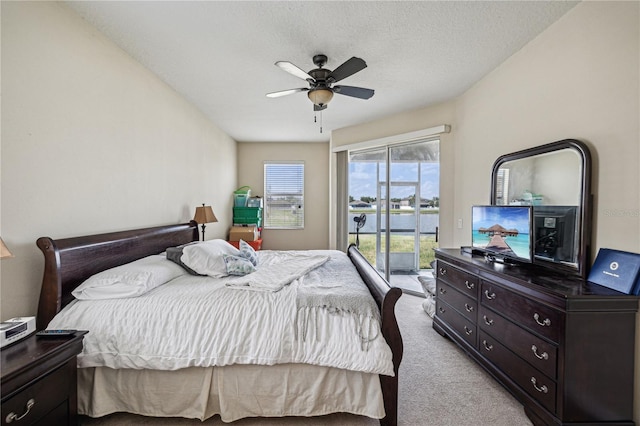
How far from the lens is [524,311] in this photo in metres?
1.79

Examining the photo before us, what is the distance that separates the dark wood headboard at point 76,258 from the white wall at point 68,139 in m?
0.13

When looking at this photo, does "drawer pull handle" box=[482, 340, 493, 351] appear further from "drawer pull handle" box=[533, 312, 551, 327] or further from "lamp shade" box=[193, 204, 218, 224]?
"lamp shade" box=[193, 204, 218, 224]

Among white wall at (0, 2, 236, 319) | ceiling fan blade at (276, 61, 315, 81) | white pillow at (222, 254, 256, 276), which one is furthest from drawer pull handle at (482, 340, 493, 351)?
white wall at (0, 2, 236, 319)

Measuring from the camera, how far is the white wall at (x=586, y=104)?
162 centimetres

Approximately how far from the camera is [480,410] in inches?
73.7

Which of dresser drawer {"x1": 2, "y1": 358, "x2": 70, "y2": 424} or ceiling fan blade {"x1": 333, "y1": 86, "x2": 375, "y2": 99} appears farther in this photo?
ceiling fan blade {"x1": 333, "y1": 86, "x2": 375, "y2": 99}

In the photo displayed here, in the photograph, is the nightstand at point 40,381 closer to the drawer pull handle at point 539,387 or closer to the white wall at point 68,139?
the white wall at point 68,139

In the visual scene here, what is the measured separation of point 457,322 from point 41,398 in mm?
2927

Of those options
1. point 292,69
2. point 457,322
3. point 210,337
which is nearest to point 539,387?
point 457,322

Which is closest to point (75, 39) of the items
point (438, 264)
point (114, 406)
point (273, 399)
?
point (114, 406)

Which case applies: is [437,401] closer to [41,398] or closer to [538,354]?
[538,354]

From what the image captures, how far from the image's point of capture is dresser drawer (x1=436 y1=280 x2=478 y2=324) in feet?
7.61

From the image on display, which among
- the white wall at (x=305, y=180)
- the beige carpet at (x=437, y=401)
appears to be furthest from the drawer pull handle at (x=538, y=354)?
the white wall at (x=305, y=180)

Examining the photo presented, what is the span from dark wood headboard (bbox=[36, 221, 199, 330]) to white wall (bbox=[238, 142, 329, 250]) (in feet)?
11.7
